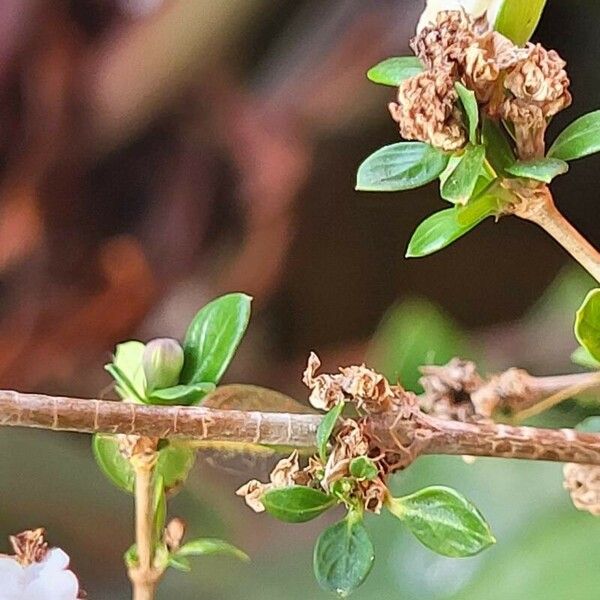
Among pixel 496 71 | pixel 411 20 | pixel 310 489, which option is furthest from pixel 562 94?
pixel 411 20

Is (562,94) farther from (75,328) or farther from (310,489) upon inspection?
(75,328)

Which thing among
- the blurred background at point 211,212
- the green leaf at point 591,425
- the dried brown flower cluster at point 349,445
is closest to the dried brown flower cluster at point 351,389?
the dried brown flower cluster at point 349,445

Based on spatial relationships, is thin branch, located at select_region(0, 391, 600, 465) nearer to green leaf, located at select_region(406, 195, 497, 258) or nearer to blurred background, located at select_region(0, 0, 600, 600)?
green leaf, located at select_region(406, 195, 497, 258)

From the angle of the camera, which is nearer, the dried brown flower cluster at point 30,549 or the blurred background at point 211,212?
the dried brown flower cluster at point 30,549

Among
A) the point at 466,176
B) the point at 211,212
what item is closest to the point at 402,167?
the point at 466,176

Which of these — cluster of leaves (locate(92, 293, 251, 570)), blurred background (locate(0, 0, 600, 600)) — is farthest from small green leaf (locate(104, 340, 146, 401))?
blurred background (locate(0, 0, 600, 600))

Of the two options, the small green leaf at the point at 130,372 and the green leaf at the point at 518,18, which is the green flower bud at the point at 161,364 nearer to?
the small green leaf at the point at 130,372

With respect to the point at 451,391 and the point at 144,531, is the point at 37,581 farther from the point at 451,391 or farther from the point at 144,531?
the point at 451,391
